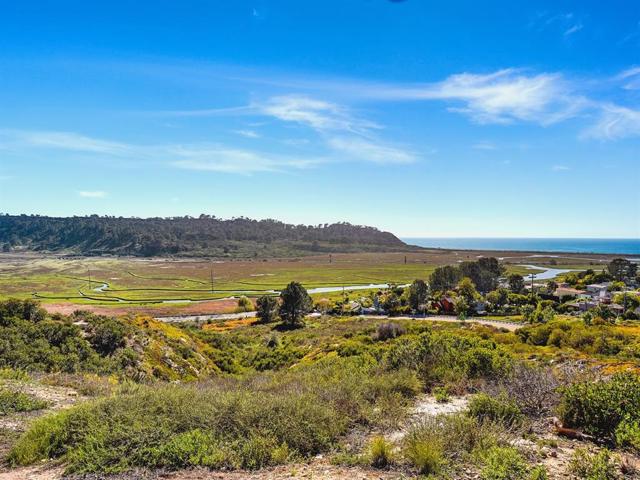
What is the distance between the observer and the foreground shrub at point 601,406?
6.72 m

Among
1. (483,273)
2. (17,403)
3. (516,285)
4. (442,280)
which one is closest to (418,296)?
(442,280)

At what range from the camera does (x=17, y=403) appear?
31.0 feet

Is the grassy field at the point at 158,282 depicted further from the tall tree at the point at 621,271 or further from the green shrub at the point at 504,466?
the green shrub at the point at 504,466

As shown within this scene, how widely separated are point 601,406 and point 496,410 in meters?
1.77

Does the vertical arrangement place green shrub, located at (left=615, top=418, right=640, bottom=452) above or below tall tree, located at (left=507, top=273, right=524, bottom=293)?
above

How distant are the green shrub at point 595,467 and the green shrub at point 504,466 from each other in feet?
2.33

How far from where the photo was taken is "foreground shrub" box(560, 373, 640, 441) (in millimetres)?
6719

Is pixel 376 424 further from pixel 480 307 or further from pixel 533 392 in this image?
pixel 480 307

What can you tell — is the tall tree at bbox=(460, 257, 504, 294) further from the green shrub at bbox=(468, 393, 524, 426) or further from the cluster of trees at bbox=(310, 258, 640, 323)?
the green shrub at bbox=(468, 393, 524, 426)

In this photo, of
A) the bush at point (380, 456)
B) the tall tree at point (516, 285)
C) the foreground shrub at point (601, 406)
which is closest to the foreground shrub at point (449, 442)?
the bush at point (380, 456)

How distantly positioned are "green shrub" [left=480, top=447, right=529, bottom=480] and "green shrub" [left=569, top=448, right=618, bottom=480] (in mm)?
710

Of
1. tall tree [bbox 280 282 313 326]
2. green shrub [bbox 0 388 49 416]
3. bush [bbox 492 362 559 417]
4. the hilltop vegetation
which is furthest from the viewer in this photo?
tall tree [bbox 280 282 313 326]

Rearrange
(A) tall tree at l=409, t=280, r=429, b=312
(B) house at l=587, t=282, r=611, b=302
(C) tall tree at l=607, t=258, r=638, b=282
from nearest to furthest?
(B) house at l=587, t=282, r=611, b=302, (A) tall tree at l=409, t=280, r=429, b=312, (C) tall tree at l=607, t=258, r=638, b=282

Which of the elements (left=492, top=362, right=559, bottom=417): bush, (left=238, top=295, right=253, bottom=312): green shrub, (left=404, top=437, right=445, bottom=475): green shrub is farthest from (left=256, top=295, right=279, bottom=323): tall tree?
(left=404, top=437, right=445, bottom=475): green shrub
